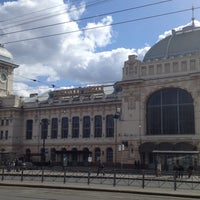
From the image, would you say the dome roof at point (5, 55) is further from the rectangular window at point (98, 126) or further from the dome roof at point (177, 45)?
the dome roof at point (177, 45)

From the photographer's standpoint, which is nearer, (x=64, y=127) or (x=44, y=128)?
(x=64, y=127)

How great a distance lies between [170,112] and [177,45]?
1244cm

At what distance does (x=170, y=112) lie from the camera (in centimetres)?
6000

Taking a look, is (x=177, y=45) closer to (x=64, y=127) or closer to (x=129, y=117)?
(x=129, y=117)

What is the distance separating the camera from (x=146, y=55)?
68500mm

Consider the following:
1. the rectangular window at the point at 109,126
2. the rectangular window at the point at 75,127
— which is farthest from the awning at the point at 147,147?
the rectangular window at the point at 75,127

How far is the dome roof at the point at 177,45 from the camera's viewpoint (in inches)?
2494

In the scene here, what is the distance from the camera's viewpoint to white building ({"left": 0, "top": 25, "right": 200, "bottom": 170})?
58.7 m

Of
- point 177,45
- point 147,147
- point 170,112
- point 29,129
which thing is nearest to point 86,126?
point 29,129

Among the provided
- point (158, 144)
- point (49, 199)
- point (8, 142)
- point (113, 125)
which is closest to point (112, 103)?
point (113, 125)

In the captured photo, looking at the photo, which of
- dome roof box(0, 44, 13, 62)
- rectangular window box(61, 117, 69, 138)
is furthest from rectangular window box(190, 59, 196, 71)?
→ dome roof box(0, 44, 13, 62)

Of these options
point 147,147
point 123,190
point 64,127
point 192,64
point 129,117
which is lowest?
point 123,190

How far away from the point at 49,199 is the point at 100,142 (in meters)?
53.3

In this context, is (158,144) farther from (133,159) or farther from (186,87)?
(186,87)
